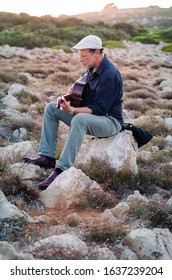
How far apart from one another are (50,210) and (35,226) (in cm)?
86

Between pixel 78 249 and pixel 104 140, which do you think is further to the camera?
pixel 104 140

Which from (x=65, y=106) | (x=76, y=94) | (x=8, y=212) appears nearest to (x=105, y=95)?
(x=76, y=94)

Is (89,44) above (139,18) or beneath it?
above

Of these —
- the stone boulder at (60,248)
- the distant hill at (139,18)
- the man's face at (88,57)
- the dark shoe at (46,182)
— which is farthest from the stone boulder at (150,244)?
the distant hill at (139,18)

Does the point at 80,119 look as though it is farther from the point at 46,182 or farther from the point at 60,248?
the point at 60,248

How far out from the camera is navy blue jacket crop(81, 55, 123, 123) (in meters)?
6.23

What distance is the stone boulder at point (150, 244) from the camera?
4.16m

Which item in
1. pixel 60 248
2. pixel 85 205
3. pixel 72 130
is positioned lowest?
pixel 85 205

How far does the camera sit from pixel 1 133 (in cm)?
838

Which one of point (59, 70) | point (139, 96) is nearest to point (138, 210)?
point (139, 96)

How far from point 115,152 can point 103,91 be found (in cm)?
93

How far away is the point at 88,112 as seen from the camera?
6281 millimetres

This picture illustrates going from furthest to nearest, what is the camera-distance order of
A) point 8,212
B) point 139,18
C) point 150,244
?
point 139,18 → point 8,212 → point 150,244

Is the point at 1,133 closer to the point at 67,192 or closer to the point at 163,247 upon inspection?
the point at 67,192
